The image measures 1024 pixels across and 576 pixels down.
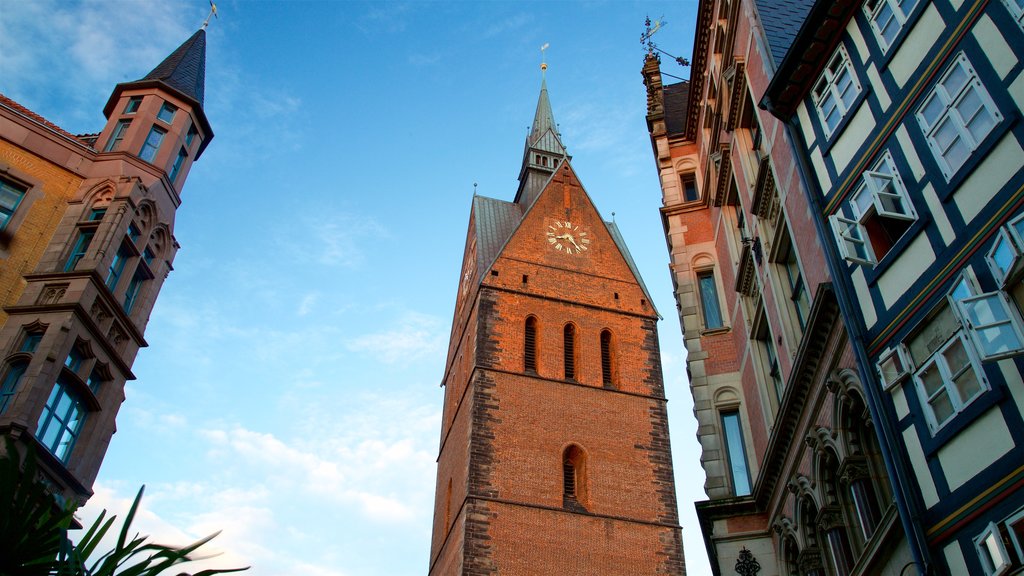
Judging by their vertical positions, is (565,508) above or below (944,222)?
above

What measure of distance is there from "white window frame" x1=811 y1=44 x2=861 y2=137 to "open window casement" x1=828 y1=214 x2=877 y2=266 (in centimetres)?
165

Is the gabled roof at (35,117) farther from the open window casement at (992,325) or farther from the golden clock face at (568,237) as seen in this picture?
the golden clock face at (568,237)

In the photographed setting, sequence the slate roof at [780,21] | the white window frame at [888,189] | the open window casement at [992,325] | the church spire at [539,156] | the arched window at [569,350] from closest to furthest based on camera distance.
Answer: the open window casement at [992,325] < the white window frame at [888,189] < the slate roof at [780,21] < the arched window at [569,350] < the church spire at [539,156]

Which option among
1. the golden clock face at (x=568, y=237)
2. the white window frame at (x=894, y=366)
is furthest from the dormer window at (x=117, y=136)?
the golden clock face at (x=568, y=237)

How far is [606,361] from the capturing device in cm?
3678

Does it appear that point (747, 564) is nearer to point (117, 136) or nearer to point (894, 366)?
point (894, 366)

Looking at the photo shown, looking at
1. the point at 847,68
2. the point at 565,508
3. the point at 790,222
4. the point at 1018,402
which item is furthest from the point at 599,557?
the point at 1018,402

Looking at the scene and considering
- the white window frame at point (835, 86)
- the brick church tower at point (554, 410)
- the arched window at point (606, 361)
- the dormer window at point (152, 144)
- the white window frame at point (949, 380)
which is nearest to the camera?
the white window frame at point (949, 380)

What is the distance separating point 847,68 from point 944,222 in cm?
340

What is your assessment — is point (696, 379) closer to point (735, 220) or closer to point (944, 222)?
point (735, 220)

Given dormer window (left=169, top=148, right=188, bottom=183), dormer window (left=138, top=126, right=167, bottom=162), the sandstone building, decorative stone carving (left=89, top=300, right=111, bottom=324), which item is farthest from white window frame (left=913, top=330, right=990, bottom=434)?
dormer window (left=169, top=148, right=188, bottom=183)

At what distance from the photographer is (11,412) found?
1491 cm

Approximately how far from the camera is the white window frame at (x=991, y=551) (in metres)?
7.37

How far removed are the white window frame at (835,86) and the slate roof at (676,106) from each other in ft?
32.2
